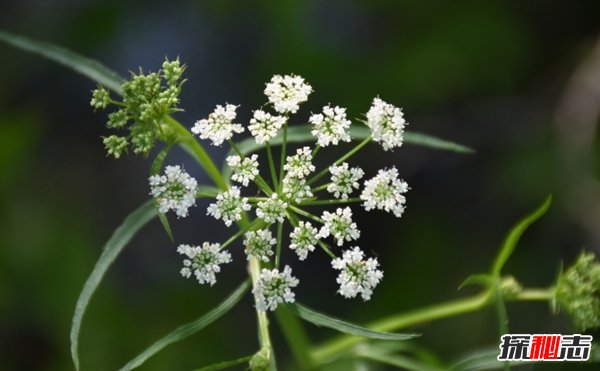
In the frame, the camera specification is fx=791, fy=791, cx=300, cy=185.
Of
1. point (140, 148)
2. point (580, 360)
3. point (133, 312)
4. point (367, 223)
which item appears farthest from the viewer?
point (367, 223)

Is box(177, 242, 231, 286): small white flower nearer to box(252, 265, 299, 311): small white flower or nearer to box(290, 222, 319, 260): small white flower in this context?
box(252, 265, 299, 311): small white flower

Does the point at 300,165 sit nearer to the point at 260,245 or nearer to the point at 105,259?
the point at 260,245

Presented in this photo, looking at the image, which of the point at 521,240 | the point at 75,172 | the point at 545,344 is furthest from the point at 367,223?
the point at 545,344

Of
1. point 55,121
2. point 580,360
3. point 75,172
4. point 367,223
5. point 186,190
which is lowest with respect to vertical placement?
point 580,360

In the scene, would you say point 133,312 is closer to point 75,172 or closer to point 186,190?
point 75,172

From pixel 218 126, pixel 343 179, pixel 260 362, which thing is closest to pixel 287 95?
pixel 218 126

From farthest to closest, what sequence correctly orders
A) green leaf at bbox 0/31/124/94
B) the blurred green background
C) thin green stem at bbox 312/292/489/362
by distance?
the blurred green background < thin green stem at bbox 312/292/489/362 < green leaf at bbox 0/31/124/94

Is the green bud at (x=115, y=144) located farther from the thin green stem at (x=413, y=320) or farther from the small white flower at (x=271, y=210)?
the thin green stem at (x=413, y=320)

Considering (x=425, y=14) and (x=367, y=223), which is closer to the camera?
(x=425, y=14)

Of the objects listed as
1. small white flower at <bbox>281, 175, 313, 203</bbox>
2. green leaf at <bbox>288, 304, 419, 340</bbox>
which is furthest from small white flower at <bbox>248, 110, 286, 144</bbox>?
green leaf at <bbox>288, 304, 419, 340</bbox>
